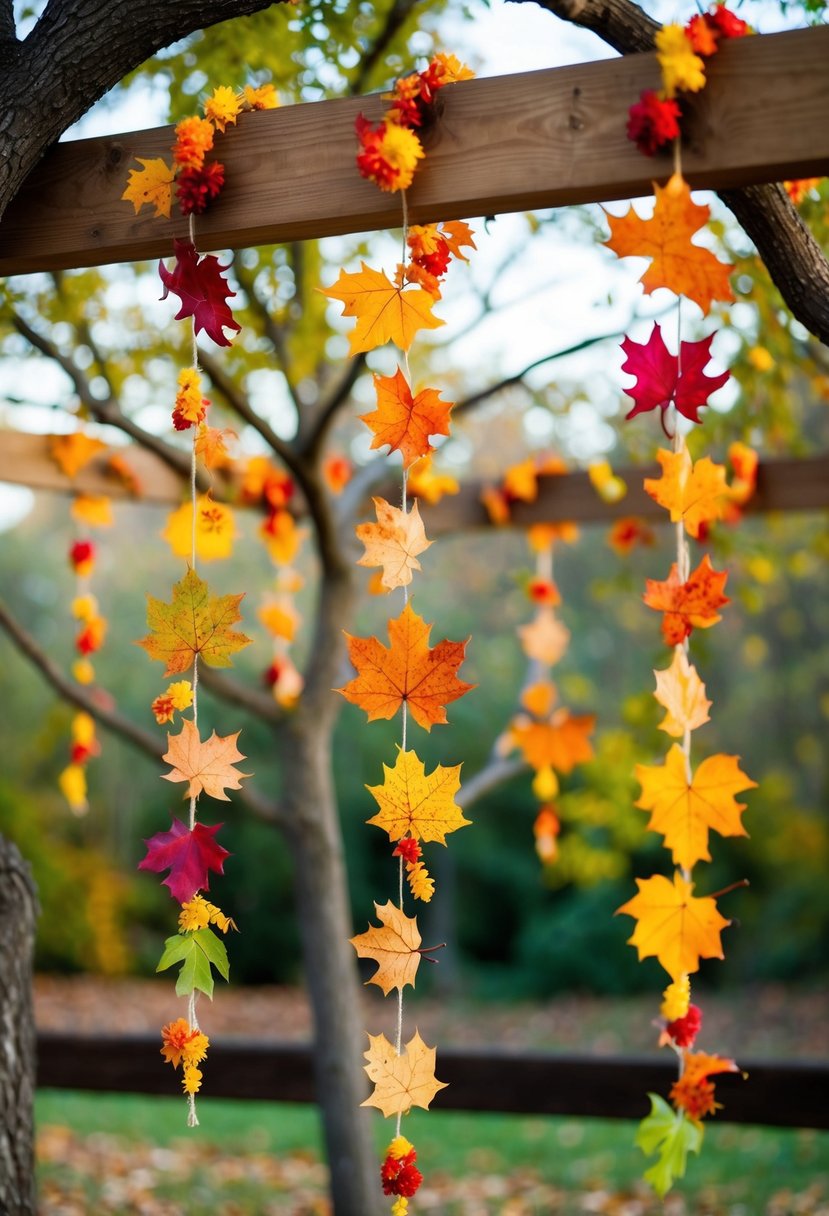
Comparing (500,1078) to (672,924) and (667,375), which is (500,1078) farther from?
(667,375)

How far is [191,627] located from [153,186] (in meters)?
0.65

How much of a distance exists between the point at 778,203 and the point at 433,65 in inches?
22.1

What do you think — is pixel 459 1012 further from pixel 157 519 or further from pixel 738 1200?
pixel 157 519

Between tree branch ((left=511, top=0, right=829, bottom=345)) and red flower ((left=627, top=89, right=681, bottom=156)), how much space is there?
29 cm

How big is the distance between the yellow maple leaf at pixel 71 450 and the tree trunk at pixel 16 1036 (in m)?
1.18

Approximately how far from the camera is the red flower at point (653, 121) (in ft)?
4.80

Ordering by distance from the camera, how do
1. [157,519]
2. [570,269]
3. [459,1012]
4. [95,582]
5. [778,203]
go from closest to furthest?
[778,203]
[570,269]
[459,1012]
[95,582]
[157,519]

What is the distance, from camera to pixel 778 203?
175 cm

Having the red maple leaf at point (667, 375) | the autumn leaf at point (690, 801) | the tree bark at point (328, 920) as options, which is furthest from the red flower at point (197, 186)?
the tree bark at point (328, 920)

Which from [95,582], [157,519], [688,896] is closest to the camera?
[688,896]

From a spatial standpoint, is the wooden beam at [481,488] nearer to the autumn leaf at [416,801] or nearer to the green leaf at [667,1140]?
the autumn leaf at [416,801]

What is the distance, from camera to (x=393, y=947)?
5.34ft

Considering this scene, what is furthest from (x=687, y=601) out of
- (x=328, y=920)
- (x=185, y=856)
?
(x=328, y=920)

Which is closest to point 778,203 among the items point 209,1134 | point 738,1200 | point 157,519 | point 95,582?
point 738,1200
